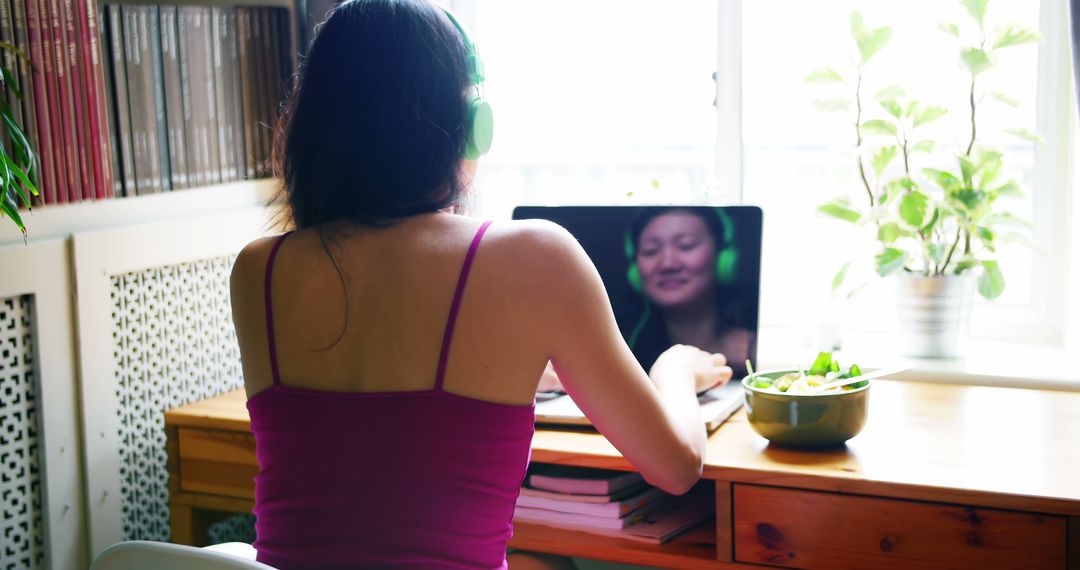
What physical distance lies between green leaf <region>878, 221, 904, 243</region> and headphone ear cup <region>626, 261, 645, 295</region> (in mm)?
434

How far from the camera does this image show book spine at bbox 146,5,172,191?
1739 mm

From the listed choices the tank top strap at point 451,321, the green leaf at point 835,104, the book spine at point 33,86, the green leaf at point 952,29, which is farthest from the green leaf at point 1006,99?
the book spine at point 33,86

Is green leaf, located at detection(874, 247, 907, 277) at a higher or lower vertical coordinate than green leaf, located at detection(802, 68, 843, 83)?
lower

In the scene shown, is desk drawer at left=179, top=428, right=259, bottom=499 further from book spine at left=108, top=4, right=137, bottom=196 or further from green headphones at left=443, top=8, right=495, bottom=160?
green headphones at left=443, top=8, right=495, bottom=160

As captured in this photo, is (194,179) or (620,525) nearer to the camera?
(620,525)

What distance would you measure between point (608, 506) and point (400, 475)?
0.52 meters

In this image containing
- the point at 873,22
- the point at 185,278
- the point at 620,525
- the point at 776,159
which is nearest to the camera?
the point at 620,525

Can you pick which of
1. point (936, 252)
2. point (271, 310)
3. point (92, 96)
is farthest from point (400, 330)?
point (936, 252)

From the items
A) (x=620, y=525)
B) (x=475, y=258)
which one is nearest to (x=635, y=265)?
(x=620, y=525)

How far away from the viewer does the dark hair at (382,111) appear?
3.46 feet

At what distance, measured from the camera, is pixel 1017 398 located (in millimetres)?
1649

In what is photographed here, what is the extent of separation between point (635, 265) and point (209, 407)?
710 millimetres

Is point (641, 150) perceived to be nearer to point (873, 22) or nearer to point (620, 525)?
point (873, 22)

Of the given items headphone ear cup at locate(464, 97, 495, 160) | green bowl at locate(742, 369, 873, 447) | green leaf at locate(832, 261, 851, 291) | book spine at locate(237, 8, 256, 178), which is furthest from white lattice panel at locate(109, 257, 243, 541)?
green leaf at locate(832, 261, 851, 291)
